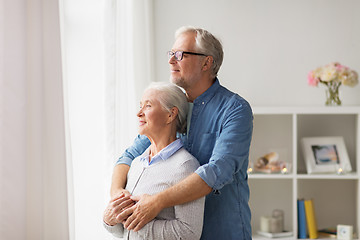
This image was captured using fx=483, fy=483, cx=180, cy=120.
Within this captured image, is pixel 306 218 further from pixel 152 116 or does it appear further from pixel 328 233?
pixel 152 116

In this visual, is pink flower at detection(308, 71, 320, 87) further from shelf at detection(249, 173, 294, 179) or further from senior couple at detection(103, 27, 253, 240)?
senior couple at detection(103, 27, 253, 240)

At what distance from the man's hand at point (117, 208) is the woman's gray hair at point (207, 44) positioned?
655mm

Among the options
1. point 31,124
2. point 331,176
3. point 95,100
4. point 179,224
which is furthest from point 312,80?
point 31,124

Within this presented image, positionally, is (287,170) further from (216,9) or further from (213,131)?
(213,131)

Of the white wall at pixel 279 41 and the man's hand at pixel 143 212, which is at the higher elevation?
the white wall at pixel 279 41

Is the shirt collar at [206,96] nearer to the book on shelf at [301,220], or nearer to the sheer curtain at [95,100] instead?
the sheer curtain at [95,100]

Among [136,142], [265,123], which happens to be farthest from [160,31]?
[136,142]

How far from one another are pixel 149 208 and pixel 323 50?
8.93 ft

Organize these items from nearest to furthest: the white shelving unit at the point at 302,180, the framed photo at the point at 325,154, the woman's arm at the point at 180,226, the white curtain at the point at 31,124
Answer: the white curtain at the point at 31,124 < the woman's arm at the point at 180,226 < the framed photo at the point at 325,154 < the white shelving unit at the point at 302,180

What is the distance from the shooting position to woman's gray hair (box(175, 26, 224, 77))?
1.99 m

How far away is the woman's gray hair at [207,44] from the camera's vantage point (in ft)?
6.52

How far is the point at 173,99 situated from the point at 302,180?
2.32 meters

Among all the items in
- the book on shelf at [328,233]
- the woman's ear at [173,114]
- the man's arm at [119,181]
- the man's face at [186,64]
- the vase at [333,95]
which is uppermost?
the man's face at [186,64]

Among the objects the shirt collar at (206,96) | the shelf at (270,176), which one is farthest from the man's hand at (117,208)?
the shelf at (270,176)
